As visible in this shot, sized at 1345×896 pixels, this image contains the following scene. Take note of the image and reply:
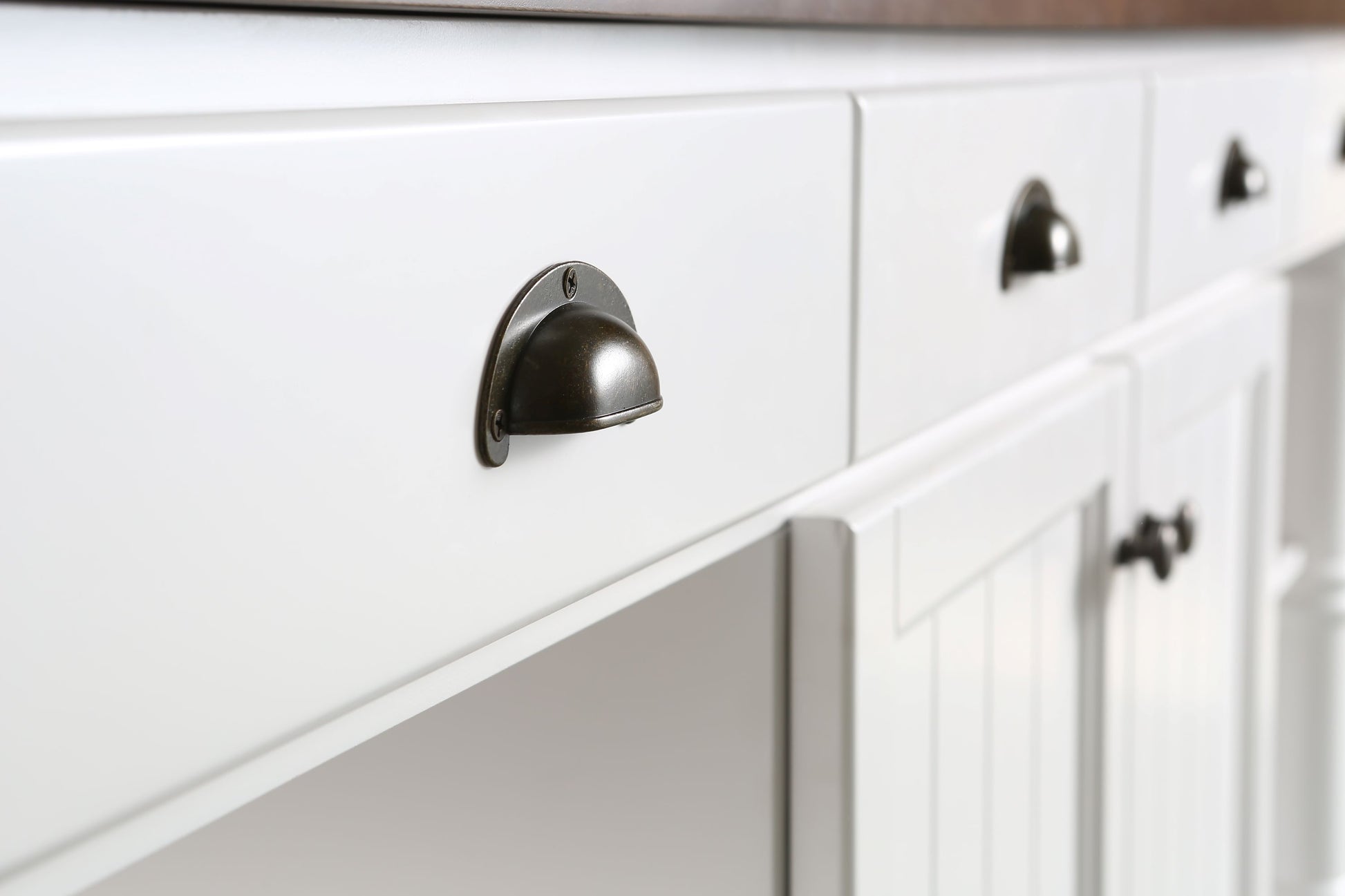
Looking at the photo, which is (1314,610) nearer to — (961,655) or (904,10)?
(961,655)

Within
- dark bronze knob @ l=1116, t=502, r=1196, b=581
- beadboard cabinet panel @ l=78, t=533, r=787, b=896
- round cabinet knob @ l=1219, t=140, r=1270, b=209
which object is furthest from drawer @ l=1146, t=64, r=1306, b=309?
beadboard cabinet panel @ l=78, t=533, r=787, b=896

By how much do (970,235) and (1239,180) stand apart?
32 centimetres

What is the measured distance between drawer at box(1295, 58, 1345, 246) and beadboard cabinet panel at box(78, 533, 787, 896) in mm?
596

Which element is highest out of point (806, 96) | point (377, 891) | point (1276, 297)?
point (806, 96)

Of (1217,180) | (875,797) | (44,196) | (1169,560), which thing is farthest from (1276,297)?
(44,196)

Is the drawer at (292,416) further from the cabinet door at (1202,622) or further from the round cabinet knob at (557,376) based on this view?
the cabinet door at (1202,622)

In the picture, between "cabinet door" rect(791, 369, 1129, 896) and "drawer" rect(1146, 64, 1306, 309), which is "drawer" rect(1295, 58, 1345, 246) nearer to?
"drawer" rect(1146, 64, 1306, 309)

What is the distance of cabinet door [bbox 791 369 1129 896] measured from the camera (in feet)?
1.29

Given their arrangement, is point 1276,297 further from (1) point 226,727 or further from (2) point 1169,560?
(1) point 226,727

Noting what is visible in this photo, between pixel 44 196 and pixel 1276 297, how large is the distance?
0.77 meters

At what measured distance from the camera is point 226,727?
21 centimetres

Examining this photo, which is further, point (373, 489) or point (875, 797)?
point (875, 797)

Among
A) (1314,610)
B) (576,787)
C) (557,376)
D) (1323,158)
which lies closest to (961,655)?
(576,787)

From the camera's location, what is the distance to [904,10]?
37 cm
